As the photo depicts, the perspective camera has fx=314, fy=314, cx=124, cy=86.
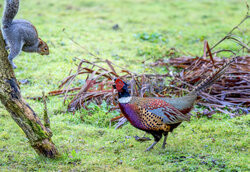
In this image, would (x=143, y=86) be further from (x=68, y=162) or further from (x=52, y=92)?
(x=68, y=162)

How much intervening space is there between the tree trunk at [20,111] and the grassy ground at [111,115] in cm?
21

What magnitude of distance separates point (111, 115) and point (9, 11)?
108 inches

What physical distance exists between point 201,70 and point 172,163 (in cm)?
275

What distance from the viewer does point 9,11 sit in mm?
2607

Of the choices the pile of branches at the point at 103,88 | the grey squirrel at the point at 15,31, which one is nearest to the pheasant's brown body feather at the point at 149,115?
the pile of branches at the point at 103,88

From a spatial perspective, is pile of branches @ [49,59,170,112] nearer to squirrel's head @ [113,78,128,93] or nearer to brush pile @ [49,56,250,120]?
brush pile @ [49,56,250,120]

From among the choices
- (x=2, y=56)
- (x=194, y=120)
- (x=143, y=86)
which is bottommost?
(x=194, y=120)

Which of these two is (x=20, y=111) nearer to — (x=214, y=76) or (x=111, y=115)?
(x=111, y=115)

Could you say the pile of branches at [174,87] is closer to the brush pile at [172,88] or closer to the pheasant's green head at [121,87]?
the brush pile at [172,88]

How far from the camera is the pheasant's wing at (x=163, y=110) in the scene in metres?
3.68

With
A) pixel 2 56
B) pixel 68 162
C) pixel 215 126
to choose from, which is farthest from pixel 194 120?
pixel 2 56

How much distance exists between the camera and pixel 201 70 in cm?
576

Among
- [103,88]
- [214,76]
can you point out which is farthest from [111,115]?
[214,76]

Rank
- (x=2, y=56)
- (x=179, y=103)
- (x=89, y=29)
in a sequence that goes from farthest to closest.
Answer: (x=89, y=29) < (x=179, y=103) < (x=2, y=56)
